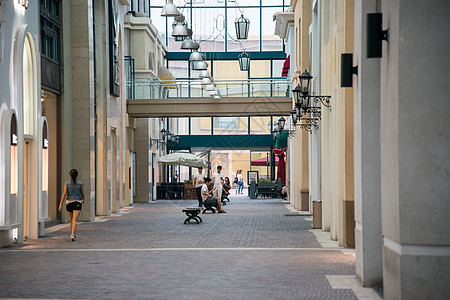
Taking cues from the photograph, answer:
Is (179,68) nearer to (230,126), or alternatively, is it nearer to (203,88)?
(230,126)

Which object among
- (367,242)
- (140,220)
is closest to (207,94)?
(140,220)

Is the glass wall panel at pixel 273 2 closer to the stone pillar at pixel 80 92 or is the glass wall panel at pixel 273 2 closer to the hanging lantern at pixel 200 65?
the hanging lantern at pixel 200 65

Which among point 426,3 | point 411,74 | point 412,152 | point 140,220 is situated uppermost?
point 426,3

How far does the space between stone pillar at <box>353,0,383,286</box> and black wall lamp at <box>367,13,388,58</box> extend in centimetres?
127

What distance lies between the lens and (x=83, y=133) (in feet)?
77.6

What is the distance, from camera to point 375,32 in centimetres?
831

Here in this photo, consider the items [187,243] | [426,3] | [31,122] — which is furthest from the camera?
[31,122]

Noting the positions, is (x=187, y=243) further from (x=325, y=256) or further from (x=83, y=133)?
(x=83, y=133)

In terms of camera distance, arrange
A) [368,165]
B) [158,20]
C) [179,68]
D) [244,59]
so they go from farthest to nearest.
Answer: [179,68], [158,20], [244,59], [368,165]

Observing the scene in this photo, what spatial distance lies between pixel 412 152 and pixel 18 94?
432 inches

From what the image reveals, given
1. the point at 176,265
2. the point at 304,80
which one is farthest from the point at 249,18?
the point at 176,265

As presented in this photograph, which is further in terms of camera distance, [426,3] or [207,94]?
[207,94]

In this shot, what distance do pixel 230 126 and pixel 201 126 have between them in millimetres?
2165

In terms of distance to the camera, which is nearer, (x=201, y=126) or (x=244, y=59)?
(x=244, y=59)
